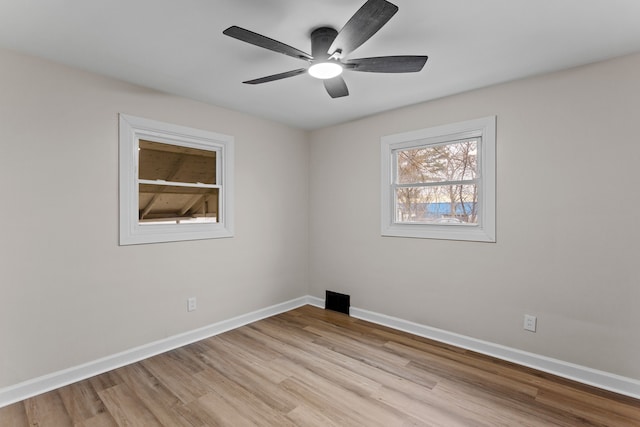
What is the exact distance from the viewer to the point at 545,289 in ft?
8.35

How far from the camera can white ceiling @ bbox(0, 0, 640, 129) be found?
171 centimetres

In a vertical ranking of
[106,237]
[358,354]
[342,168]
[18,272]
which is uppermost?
[342,168]

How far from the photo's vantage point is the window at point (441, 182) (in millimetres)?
2857

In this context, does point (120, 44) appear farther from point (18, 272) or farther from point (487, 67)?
point (487, 67)

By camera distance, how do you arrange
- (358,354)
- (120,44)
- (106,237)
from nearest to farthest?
(120,44) → (106,237) → (358,354)

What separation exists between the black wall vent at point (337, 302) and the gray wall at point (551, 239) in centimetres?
61

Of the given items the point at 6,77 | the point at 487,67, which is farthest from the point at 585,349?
the point at 6,77

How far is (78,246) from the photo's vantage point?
245cm

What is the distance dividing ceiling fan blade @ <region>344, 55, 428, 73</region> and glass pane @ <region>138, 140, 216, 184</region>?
199cm

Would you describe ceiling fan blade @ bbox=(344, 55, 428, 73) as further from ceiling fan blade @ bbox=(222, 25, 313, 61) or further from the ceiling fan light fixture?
ceiling fan blade @ bbox=(222, 25, 313, 61)

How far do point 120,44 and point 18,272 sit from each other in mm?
1752

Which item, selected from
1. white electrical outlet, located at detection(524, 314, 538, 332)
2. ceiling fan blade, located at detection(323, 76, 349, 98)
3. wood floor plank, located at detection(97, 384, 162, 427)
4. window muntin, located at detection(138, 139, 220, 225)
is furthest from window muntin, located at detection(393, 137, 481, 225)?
wood floor plank, located at detection(97, 384, 162, 427)

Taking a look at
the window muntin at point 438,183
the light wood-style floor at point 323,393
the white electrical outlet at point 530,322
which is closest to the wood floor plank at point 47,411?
the light wood-style floor at point 323,393

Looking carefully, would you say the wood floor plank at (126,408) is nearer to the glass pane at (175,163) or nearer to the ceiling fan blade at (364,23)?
the glass pane at (175,163)
